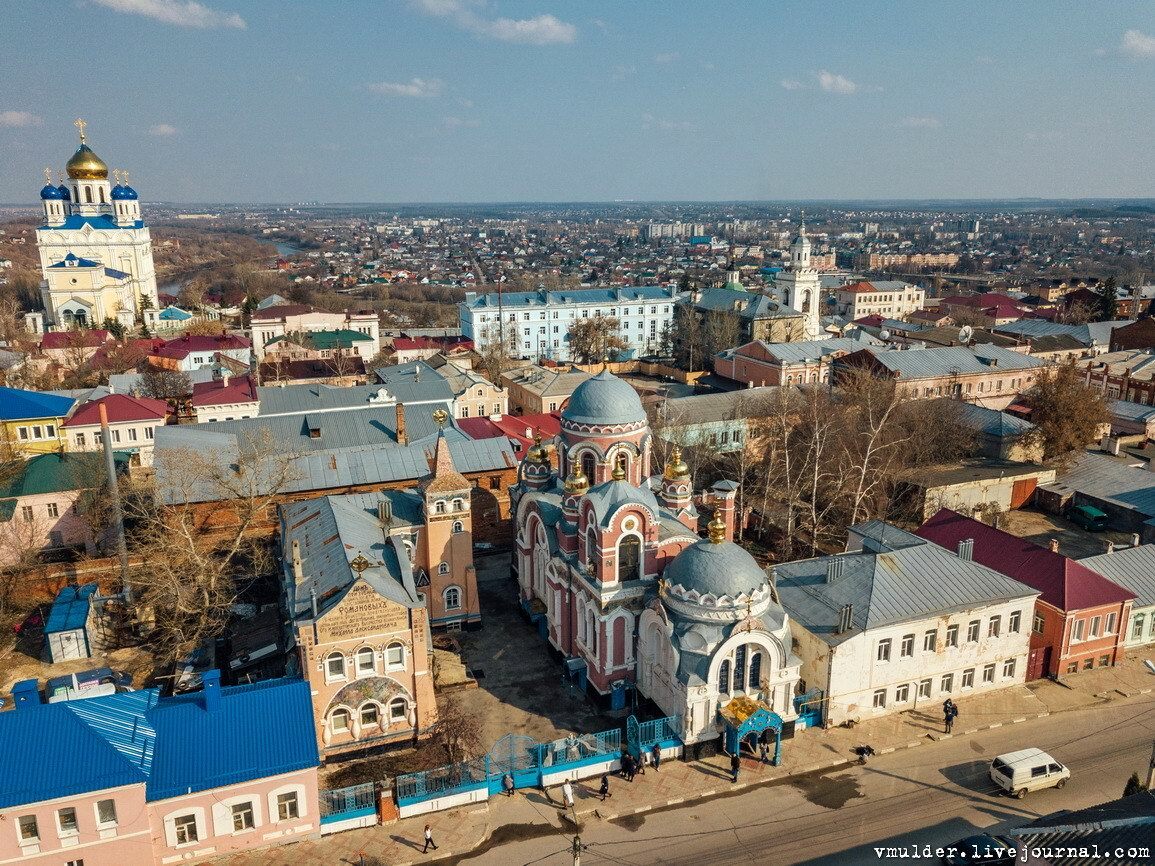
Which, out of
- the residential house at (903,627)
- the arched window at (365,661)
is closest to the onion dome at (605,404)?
the residential house at (903,627)

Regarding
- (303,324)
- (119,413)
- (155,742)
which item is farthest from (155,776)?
(303,324)

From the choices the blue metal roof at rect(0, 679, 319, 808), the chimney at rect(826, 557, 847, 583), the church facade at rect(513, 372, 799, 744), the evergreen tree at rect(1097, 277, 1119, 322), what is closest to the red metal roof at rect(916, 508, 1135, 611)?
the chimney at rect(826, 557, 847, 583)

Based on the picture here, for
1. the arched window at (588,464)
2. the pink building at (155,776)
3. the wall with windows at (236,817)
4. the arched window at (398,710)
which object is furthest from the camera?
the arched window at (588,464)

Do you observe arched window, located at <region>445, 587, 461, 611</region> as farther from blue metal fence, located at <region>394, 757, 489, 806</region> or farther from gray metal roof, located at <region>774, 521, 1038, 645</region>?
gray metal roof, located at <region>774, 521, 1038, 645</region>

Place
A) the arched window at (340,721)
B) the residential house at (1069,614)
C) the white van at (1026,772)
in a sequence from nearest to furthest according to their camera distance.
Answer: the white van at (1026,772)
the arched window at (340,721)
the residential house at (1069,614)

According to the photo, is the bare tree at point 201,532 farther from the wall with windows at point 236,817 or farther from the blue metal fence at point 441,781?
the blue metal fence at point 441,781

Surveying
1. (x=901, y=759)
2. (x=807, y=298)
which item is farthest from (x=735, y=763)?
(x=807, y=298)
